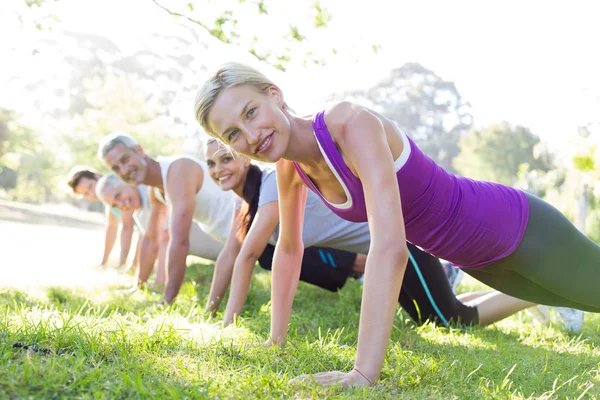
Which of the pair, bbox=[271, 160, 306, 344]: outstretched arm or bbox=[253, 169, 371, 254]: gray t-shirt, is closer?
bbox=[271, 160, 306, 344]: outstretched arm

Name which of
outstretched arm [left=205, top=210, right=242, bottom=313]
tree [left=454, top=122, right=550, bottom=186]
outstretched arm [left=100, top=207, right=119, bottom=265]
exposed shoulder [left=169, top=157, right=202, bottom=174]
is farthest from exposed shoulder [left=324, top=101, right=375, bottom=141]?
tree [left=454, top=122, right=550, bottom=186]

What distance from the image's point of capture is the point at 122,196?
25.1 feet

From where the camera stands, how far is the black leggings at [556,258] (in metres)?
2.85

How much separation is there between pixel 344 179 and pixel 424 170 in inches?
15.1

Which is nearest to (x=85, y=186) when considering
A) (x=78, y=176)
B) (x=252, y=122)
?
(x=78, y=176)

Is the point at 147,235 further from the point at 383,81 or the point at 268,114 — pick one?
the point at 383,81

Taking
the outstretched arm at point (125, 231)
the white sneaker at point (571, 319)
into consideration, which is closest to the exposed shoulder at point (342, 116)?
the white sneaker at point (571, 319)

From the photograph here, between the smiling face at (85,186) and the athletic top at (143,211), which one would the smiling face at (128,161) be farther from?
the smiling face at (85,186)

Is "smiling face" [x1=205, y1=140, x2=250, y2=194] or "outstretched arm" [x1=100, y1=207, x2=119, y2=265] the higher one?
"smiling face" [x1=205, y1=140, x2=250, y2=194]

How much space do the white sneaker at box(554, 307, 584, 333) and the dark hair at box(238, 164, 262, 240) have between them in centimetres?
220

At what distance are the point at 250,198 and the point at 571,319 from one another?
7.62 ft

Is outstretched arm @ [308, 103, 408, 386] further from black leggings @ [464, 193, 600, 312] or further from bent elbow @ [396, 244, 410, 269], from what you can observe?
black leggings @ [464, 193, 600, 312]

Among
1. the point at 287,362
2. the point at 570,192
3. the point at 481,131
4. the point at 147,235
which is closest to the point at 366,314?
the point at 287,362

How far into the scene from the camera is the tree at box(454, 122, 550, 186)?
42531 millimetres
